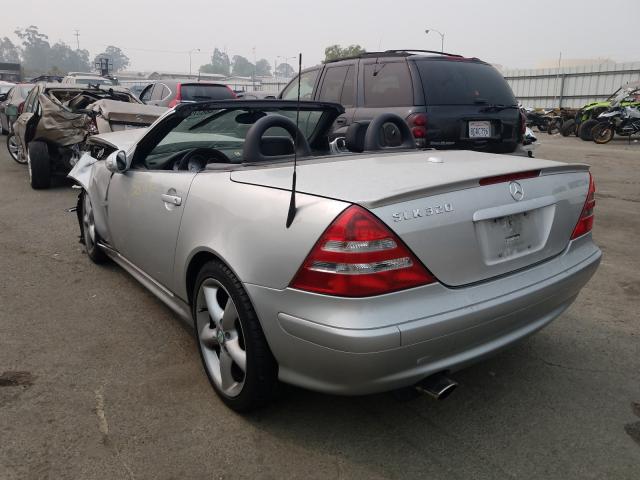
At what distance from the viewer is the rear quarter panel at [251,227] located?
2.09 metres

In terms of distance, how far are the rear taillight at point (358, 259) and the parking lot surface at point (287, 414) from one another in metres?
0.75

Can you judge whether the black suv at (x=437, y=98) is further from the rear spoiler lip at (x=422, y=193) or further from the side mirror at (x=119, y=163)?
the rear spoiler lip at (x=422, y=193)

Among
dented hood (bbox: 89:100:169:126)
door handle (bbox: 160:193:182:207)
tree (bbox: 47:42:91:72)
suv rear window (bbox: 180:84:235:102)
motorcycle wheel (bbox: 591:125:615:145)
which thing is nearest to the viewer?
door handle (bbox: 160:193:182:207)

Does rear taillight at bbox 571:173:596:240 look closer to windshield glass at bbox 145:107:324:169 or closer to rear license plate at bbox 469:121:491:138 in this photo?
windshield glass at bbox 145:107:324:169

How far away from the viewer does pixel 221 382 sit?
2.60 meters

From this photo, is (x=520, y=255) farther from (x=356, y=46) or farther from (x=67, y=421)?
(x=356, y=46)

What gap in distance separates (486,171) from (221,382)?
1.58m

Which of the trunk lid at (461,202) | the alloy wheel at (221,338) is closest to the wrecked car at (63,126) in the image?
the alloy wheel at (221,338)


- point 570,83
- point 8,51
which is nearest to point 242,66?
point 8,51

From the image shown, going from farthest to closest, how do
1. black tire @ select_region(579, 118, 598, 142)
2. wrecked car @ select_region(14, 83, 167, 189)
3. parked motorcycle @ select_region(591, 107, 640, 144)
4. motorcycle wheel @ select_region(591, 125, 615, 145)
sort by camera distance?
black tire @ select_region(579, 118, 598, 142), motorcycle wheel @ select_region(591, 125, 615, 145), parked motorcycle @ select_region(591, 107, 640, 144), wrecked car @ select_region(14, 83, 167, 189)

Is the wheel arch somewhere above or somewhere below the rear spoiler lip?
below

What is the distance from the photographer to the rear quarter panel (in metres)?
2.09

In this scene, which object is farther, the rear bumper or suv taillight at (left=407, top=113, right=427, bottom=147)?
suv taillight at (left=407, top=113, right=427, bottom=147)

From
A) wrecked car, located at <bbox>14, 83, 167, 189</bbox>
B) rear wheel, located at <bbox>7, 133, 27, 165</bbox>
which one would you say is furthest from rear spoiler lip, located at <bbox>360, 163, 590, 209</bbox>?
rear wheel, located at <bbox>7, 133, 27, 165</bbox>
